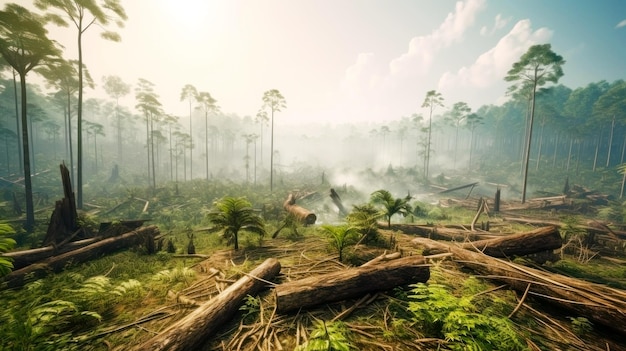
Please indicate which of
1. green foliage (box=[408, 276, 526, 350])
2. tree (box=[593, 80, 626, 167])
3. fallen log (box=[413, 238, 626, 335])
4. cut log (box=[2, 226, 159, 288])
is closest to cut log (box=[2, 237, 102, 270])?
cut log (box=[2, 226, 159, 288])

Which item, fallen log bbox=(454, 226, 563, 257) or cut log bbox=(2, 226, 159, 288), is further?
fallen log bbox=(454, 226, 563, 257)

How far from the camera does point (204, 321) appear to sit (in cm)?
314

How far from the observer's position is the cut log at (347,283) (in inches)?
142

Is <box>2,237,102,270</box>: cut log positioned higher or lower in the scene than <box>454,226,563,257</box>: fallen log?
lower

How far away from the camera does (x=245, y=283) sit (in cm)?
416

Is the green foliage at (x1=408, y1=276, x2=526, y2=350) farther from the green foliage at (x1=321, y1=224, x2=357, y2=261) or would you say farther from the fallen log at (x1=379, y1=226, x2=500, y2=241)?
the fallen log at (x1=379, y1=226, x2=500, y2=241)

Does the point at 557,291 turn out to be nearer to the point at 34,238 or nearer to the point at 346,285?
the point at 346,285

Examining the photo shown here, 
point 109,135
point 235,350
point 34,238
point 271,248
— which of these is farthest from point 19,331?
point 109,135

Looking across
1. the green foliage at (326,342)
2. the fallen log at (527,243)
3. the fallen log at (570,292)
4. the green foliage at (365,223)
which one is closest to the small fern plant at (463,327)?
the green foliage at (326,342)

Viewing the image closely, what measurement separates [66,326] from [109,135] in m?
113

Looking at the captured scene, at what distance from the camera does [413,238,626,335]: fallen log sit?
3.16 meters

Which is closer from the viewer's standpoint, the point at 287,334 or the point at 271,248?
the point at 287,334

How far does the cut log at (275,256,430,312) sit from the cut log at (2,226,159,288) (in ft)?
20.1

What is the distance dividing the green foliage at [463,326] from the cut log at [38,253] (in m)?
8.97
